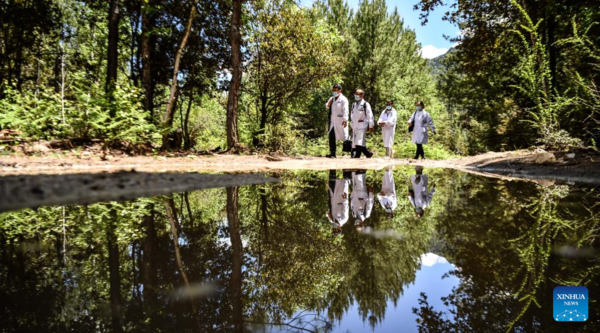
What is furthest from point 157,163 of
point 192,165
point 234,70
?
point 234,70

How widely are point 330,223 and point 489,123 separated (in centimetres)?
2604

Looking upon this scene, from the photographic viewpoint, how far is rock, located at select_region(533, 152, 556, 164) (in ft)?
20.0

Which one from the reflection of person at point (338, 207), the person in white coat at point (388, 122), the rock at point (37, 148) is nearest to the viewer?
the reflection of person at point (338, 207)

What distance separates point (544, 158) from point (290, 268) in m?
6.96

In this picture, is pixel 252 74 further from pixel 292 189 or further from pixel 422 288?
pixel 422 288

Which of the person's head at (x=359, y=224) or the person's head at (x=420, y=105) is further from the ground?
the person's head at (x=420, y=105)

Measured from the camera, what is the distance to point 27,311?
1.01 metres

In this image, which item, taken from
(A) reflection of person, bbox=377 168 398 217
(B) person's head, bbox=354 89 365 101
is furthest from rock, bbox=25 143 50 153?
(B) person's head, bbox=354 89 365 101

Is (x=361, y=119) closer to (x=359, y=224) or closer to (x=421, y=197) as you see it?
(x=421, y=197)

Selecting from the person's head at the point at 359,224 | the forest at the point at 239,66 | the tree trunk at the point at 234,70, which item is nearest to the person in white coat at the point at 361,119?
the forest at the point at 239,66

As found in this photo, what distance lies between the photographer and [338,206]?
2.95m

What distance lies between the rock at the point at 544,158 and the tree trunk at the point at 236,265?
6.50 m

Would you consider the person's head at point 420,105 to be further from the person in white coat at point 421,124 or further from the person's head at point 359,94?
the person's head at point 359,94

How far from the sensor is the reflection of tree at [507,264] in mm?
1003
